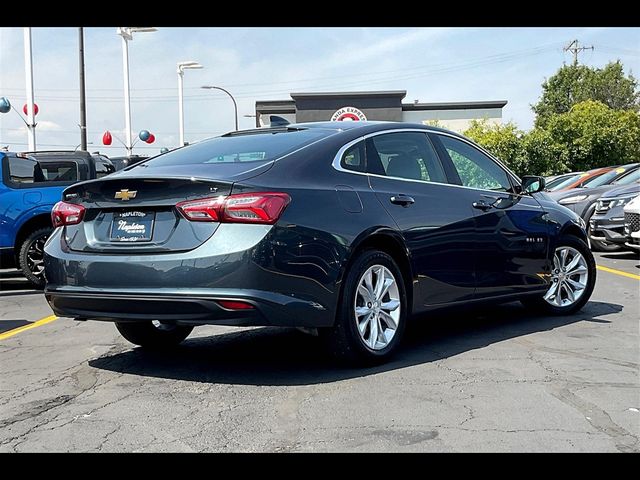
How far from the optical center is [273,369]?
4828 millimetres

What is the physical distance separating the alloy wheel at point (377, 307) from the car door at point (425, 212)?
0.26 meters

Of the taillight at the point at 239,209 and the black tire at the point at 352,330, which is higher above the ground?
the taillight at the point at 239,209

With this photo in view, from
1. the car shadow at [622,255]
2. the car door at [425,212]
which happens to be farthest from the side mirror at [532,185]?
the car shadow at [622,255]

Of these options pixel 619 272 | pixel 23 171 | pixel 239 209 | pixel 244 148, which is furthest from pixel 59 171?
pixel 619 272

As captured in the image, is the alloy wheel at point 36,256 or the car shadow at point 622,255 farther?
the car shadow at point 622,255

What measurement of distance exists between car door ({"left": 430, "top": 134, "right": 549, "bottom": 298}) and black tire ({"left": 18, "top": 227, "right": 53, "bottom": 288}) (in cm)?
576

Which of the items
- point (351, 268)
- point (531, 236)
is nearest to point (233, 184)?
point (351, 268)

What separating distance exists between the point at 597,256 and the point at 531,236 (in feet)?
23.0

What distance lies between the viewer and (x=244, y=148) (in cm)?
508

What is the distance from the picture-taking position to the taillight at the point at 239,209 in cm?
423

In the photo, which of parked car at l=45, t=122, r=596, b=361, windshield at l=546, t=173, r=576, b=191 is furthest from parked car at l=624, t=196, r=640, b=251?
windshield at l=546, t=173, r=576, b=191

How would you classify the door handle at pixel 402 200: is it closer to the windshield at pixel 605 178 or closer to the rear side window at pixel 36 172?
the rear side window at pixel 36 172

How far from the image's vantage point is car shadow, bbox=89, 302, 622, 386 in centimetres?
468
